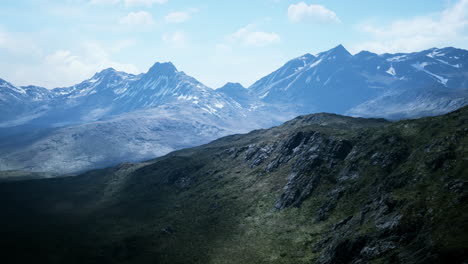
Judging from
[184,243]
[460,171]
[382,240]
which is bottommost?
[184,243]

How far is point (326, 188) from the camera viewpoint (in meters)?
88.9

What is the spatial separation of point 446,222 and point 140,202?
11006 centimetres

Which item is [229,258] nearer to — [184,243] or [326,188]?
[184,243]

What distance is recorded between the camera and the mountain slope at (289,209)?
167 ft

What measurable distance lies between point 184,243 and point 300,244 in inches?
1259

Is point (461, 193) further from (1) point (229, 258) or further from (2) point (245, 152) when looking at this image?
(2) point (245, 152)

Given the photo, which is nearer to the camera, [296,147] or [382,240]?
[382,240]

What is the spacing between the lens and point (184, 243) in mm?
84812

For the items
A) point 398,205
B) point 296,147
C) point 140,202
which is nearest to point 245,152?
point 296,147

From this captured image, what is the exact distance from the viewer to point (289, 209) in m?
89.9

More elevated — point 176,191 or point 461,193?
point 461,193

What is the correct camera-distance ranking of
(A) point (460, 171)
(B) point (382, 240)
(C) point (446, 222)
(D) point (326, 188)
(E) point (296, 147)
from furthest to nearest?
(E) point (296, 147) → (D) point (326, 188) → (A) point (460, 171) → (B) point (382, 240) → (C) point (446, 222)

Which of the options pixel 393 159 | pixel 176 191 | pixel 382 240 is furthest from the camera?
pixel 176 191

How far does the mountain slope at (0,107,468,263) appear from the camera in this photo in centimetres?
5078
